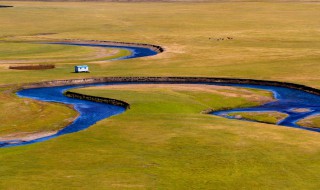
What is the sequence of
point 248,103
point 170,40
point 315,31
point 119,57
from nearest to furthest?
1. point 248,103
2. point 119,57
3. point 170,40
4. point 315,31

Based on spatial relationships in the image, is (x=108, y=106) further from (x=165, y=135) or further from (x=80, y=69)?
(x=80, y=69)

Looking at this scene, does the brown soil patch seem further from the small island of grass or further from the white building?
the white building

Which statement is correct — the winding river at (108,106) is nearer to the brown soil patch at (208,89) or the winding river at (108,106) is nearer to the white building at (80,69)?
the brown soil patch at (208,89)

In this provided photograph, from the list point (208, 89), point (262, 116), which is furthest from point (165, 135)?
point (208, 89)

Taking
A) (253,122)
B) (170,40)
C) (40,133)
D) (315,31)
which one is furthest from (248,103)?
(315,31)

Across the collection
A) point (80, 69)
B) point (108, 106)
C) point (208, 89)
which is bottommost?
point (108, 106)

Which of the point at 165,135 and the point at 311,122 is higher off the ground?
the point at 311,122

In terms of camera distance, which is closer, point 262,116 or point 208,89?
point 262,116

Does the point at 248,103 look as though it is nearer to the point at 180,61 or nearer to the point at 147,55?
the point at 180,61

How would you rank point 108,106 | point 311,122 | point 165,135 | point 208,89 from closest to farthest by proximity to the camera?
point 165,135, point 311,122, point 108,106, point 208,89
